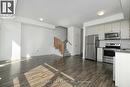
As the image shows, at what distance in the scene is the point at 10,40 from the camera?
576 centimetres

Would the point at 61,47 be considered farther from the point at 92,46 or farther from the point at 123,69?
the point at 123,69

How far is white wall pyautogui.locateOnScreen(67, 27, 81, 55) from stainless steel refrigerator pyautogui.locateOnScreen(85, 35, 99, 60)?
203 centimetres

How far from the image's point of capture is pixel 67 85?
2.39m

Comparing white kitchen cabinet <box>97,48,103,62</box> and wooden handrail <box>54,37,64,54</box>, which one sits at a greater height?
wooden handrail <box>54,37,64,54</box>

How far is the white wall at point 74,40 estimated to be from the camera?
8.38m

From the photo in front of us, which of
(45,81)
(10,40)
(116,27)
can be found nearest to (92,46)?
(116,27)

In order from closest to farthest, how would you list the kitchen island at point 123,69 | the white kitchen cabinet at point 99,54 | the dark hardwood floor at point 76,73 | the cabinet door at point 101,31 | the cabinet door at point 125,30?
1. the kitchen island at point 123,69
2. the dark hardwood floor at point 76,73
3. the cabinet door at point 125,30
4. the white kitchen cabinet at point 99,54
5. the cabinet door at point 101,31

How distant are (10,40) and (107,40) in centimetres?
608

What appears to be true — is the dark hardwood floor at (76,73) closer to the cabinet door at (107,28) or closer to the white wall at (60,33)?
the cabinet door at (107,28)

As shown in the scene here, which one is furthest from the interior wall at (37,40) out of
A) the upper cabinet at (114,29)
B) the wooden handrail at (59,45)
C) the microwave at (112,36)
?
the microwave at (112,36)

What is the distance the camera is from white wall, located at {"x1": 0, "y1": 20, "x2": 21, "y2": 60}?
552 cm

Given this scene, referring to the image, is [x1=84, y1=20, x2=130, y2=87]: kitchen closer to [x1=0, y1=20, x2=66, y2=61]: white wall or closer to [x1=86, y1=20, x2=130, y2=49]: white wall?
[x1=86, y1=20, x2=130, y2=49]: white wall

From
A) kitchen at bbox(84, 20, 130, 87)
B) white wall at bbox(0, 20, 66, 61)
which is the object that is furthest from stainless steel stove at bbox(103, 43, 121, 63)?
white wall at bbox(0, 20, 66, 61)

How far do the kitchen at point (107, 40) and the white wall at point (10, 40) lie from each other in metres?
4.66
